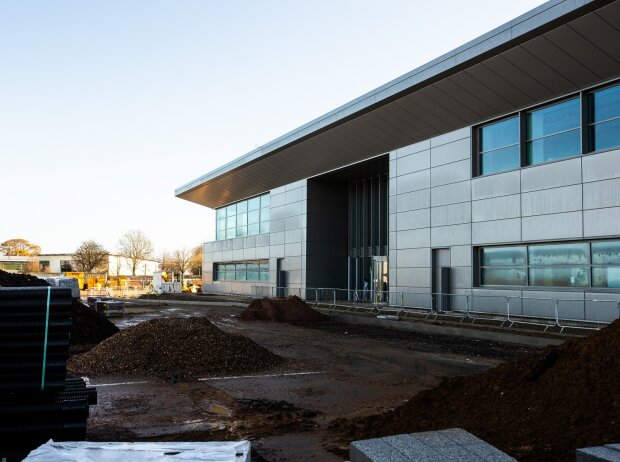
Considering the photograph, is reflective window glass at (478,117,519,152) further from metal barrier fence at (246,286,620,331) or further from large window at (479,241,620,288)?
metal barrier fence at (246,286,620,331)

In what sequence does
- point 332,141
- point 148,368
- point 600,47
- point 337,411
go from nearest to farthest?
1. point 337,411
2. point 148,368
3. point 600,47
4. point 332,141

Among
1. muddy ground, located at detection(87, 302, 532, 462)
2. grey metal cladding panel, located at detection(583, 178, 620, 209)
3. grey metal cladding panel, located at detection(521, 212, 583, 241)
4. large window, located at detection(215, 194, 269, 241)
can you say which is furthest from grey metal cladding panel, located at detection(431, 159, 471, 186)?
large window, located at detection(215, 194, 269, 241)

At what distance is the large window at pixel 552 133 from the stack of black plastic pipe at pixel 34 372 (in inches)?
749

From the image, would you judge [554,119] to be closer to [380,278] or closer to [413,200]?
[413,200]

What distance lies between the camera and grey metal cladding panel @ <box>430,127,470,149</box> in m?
25.0

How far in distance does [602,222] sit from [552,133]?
4.22 m

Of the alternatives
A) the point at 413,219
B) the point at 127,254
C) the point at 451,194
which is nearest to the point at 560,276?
the point at 451,194

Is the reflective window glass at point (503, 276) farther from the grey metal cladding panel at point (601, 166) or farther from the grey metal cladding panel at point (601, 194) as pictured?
the grey metal cladding panel at point (601, 166)

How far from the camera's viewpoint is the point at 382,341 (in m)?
18.9

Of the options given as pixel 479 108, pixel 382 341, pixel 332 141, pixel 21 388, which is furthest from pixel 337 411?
pixel 332 141

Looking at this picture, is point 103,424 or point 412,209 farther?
point 412,209

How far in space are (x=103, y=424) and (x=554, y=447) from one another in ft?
20.2

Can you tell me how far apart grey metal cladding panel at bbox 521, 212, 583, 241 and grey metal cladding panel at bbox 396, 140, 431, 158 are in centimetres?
716

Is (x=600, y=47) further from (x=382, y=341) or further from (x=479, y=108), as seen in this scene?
(x=382, y=341)
